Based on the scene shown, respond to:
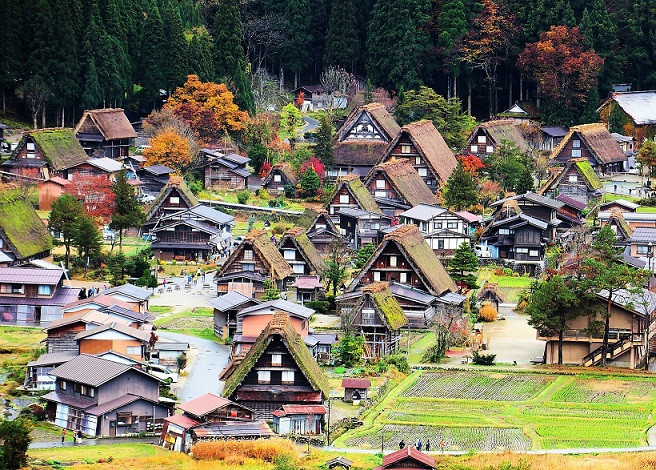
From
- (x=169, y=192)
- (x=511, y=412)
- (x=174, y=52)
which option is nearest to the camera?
(x=511, y=412)

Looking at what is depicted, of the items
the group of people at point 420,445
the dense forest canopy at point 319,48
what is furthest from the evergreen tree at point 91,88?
the group of people at point 420,445

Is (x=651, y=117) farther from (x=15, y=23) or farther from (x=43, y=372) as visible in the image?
(x=43, y=372)

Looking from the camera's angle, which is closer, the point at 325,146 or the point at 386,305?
the point at 386,305

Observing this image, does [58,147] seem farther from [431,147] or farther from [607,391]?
[607,391]

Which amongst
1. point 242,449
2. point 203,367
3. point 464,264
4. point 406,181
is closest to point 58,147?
point 406,181

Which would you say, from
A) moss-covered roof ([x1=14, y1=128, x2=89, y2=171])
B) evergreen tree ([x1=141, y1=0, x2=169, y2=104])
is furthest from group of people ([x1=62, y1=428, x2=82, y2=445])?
evergreen tree ([x1=141, y1=0, x2=169, y2=104])

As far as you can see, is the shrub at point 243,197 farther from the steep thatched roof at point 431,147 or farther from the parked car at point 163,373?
the parked car at point 163,373
